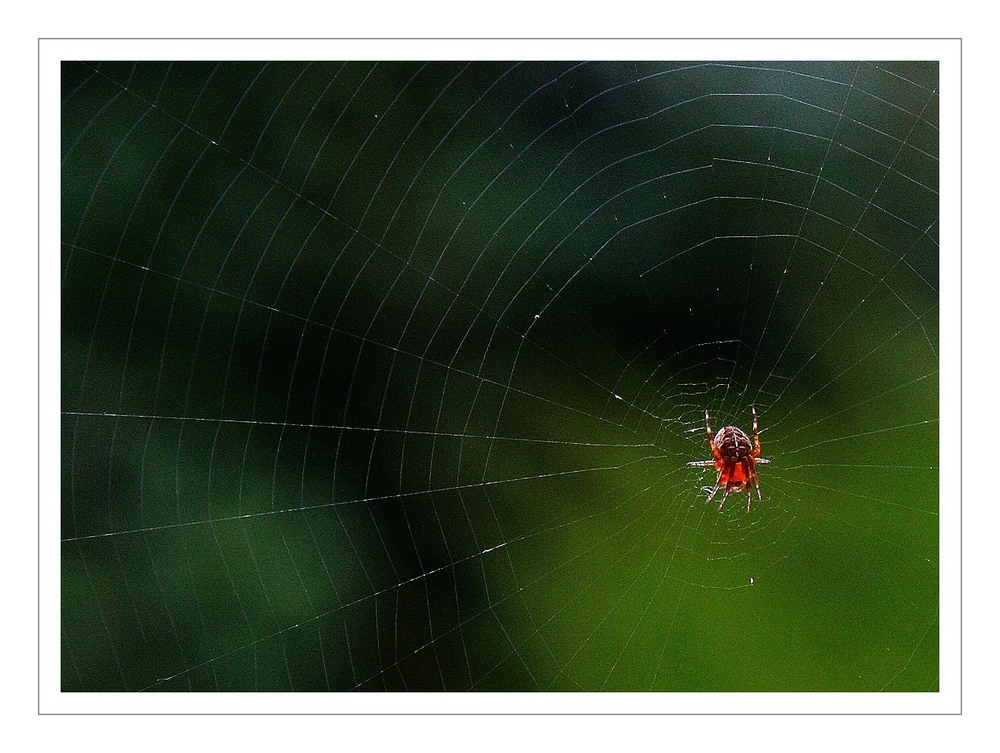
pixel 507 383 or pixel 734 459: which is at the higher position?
pixel 507 383

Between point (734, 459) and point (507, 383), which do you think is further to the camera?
point (734, 459)

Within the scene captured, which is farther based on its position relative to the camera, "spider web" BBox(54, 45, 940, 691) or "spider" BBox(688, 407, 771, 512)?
"spider" BBox(688, 407, 771, 512)

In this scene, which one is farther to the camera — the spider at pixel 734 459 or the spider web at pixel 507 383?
the spider at pixel 734 459

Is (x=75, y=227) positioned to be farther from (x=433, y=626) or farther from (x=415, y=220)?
(x=433, y=626)

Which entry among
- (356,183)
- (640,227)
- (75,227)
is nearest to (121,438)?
(75,227)
